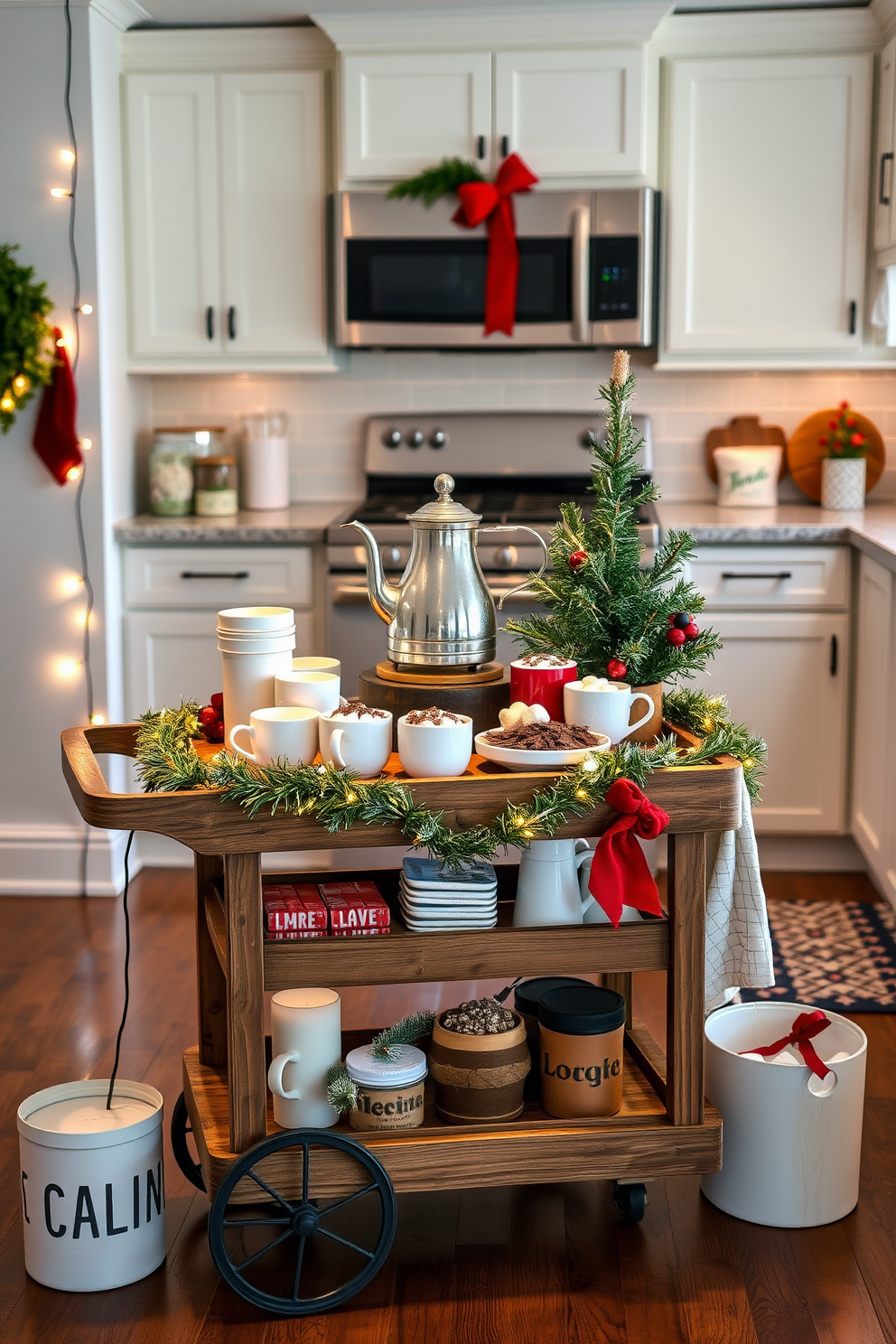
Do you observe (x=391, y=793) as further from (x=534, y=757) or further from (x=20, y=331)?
(x=20, y=331)

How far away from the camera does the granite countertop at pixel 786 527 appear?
3688mm

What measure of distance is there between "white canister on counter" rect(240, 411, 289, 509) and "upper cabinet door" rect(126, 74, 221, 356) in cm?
30

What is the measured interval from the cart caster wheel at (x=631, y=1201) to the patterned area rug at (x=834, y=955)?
91 cm

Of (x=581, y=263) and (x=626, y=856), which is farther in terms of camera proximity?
(x=581, y=263)

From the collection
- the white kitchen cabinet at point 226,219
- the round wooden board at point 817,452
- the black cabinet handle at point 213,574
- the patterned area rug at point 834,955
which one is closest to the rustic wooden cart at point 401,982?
the patterned area rug at point 834,955

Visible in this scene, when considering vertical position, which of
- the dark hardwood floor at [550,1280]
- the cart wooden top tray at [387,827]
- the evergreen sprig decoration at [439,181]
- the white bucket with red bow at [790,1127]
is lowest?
the dark hardwood floor at [550,1280]

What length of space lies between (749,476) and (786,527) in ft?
1.49

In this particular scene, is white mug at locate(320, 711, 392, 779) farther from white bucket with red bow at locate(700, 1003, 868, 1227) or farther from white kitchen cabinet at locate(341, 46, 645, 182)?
white kitchen cabinet at locate(341, 46, 645, 182)

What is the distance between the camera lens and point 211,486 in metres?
4.14

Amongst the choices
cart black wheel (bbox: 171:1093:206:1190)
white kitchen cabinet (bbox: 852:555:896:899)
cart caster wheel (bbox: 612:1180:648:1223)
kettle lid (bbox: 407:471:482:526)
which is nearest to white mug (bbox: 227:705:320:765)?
kettle lid (bbox: 407:471:482:526)

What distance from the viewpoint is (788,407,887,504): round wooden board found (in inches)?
169

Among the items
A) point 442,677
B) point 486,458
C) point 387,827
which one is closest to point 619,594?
point 442,677

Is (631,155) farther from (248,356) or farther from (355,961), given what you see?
(355,961)

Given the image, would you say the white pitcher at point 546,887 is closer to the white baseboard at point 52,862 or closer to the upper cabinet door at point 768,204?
the white baseboard at point 52,862
